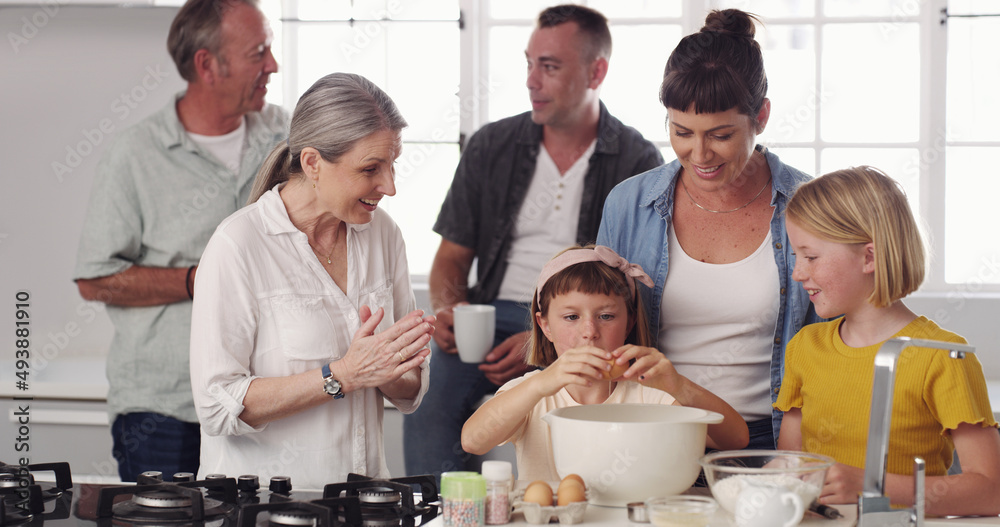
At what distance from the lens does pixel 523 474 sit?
157 cm

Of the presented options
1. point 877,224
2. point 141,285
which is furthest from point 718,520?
point 141,285

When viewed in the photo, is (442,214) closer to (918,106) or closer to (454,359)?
(454,359)

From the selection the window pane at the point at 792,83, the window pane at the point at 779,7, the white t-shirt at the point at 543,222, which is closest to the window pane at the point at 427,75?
the white t-shirt at the point at 543,222

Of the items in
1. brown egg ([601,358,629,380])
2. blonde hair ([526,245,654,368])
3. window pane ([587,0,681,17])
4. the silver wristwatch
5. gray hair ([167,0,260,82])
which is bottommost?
the silver wristwatch

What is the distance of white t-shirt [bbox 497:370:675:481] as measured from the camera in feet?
5.13

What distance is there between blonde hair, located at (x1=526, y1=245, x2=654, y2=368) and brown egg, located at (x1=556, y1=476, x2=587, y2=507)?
0.58m

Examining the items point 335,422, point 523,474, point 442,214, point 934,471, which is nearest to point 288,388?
point 335,422

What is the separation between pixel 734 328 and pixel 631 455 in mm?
722

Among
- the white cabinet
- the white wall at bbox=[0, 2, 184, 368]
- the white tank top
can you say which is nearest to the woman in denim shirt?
the white tank top

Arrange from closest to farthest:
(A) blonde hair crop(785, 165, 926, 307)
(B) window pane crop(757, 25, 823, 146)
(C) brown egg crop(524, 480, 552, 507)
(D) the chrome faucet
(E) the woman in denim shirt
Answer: (D) the chrome faucet → (C) brown egg crop(524, 480, 552, 507) → (A) blonde hair crop(785, 165, 926, 307) → (E) the woman in denim shirt → (B) window pane crop(757, 25, 823, 146)

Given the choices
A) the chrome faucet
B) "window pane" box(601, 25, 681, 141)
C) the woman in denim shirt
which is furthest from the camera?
"window pane" box(601, 25, 681, 141)

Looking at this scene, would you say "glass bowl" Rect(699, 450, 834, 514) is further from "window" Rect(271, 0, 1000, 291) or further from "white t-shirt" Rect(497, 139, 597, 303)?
"window" Rect(271, 0, 1000, 291)

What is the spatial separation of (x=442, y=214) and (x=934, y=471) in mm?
1916

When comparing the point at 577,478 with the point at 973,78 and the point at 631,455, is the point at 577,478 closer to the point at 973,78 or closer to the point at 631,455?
the point at 631,455
